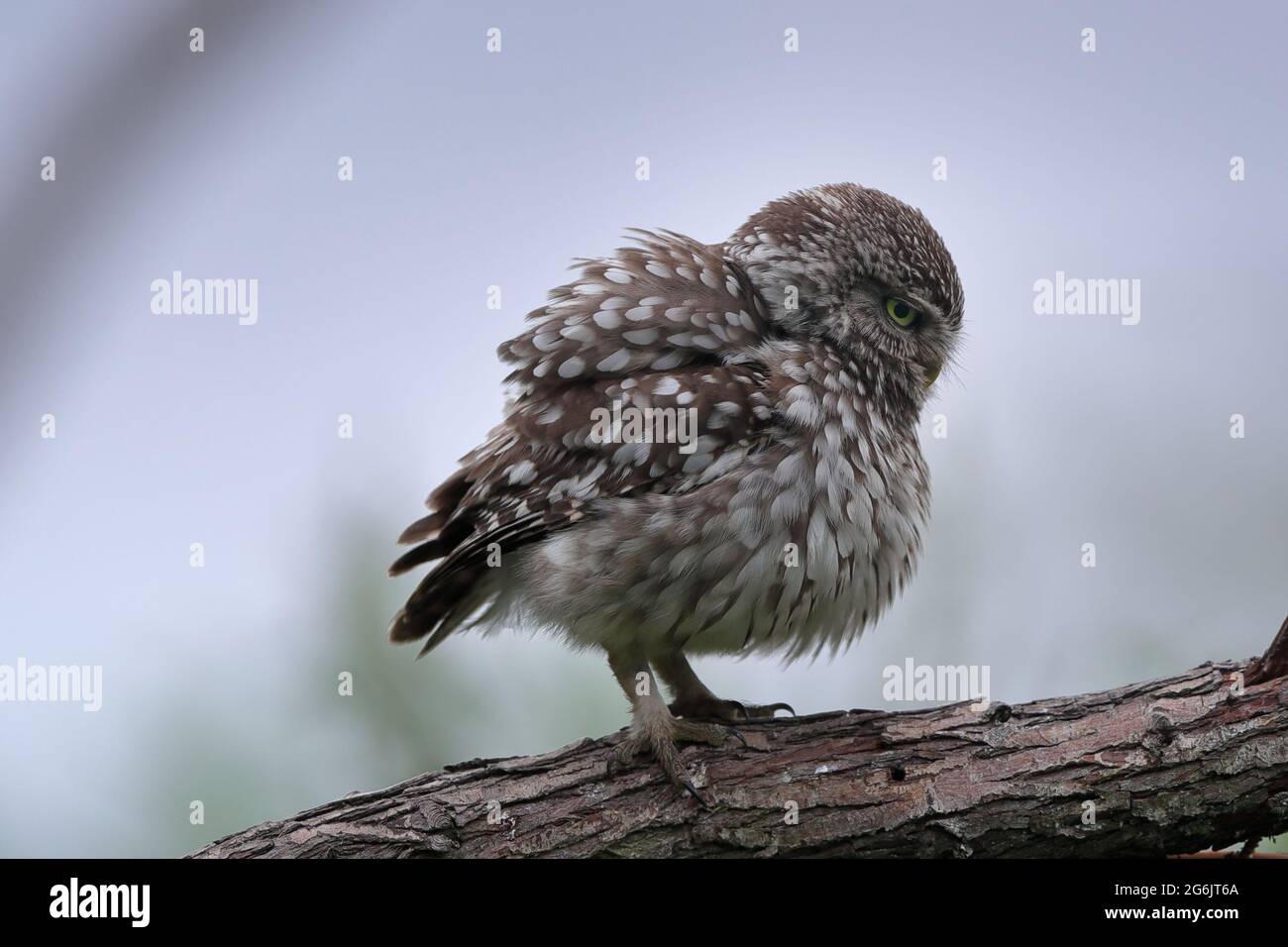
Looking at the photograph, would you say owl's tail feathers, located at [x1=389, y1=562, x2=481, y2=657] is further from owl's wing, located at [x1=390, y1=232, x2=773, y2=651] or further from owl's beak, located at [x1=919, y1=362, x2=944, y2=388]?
owl's beak, located at [x1=919, y1=362, x2=944, y2=388]

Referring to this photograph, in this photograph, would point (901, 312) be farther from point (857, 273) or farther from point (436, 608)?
point (436, 608)

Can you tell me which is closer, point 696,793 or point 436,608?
point 696,793

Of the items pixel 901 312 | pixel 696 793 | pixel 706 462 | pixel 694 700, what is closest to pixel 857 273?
pixel 901 312

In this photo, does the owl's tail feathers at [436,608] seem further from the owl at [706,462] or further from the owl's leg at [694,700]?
the owl's leg at [694,700]

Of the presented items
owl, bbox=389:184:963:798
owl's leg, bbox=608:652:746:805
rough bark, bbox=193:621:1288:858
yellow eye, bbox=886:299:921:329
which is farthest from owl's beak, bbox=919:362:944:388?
owl's leg, bbox=608:652:746:805

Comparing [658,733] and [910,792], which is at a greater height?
[658,733]

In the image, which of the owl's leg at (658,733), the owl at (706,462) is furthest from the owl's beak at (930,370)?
the owl's leg at (658,733)
